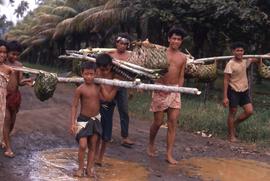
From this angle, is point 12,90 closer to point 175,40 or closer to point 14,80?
point 14,80

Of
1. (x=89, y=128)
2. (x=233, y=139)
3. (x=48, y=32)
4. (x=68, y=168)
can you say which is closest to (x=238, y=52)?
(x=233, y=139)

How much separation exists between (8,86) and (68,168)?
1336 millimetres

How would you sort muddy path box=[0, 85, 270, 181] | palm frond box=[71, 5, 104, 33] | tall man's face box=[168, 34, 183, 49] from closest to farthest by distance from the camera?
muddy path box=[0, 85, 270, 181]
tall man's face box=[168, 34, 183, 49]
palm frond box=[71, 5, 104, 33]

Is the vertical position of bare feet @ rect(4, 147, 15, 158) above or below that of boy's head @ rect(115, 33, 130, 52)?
below

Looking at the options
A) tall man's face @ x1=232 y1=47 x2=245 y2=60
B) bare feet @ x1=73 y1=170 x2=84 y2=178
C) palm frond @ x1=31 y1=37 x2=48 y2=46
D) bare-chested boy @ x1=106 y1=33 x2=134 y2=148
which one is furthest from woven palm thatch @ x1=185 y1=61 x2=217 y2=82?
palm frond @ x1=31 y1=37 x2=48 y2=46

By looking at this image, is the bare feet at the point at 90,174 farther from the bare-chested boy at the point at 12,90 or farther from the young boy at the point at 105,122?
the bare-chested boy at the point at 12,90

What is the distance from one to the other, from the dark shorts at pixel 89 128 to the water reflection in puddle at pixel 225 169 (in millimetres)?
1346

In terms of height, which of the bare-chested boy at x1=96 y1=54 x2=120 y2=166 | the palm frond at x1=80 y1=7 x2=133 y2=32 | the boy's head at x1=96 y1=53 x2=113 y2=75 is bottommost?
the bare-chested boy at x1=96 y1=54 x2=120 y2=166

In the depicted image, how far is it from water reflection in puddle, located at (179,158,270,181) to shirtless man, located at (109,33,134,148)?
109 cm

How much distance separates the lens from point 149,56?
20.8 ft

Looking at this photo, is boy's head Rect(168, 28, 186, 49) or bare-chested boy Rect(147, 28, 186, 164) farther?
bare-chested boy Rect(147, 28, 186, 164)

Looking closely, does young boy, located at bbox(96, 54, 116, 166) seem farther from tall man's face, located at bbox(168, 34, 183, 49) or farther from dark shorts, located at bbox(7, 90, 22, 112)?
dark shorts, located at bbox(7, 90, 22, 112)

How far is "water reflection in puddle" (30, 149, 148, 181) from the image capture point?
542cm

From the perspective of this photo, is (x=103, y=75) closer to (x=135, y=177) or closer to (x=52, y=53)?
(x=135, y=177)
